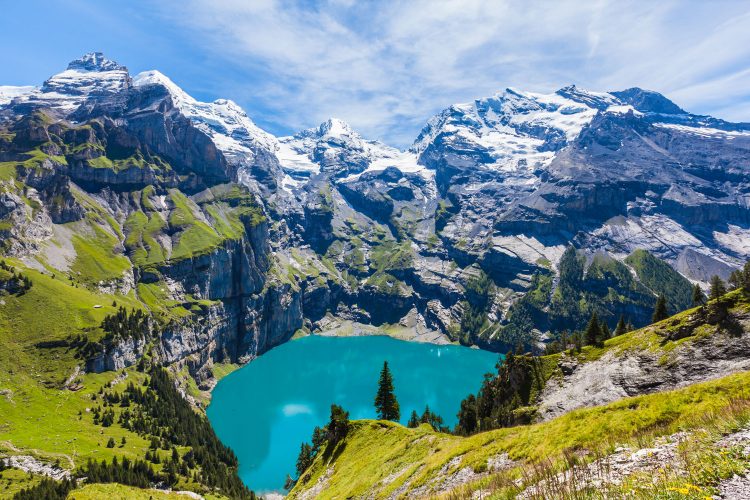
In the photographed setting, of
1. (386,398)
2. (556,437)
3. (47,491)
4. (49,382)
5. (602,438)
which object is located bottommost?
(47,491)

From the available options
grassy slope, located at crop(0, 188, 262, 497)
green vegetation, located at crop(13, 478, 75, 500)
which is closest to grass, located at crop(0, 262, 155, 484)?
grassy slope, located at crop(0, 188, 262, 497)

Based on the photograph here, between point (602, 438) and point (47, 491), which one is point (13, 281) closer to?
point (47, 491)

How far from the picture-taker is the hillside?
381 inches

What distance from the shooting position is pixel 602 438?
16.2 meters

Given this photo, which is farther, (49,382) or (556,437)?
(49,382)

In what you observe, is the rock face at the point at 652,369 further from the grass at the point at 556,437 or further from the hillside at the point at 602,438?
the grass at the point at 556,437

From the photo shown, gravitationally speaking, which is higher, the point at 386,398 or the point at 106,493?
the point at 386,398

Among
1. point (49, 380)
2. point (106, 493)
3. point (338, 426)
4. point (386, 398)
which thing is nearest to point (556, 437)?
point (338, 426)

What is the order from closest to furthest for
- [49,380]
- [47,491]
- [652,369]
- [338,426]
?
[652,369] → [338,426] → [47,491] → [49,380]

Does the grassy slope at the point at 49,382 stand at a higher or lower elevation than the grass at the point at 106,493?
higher

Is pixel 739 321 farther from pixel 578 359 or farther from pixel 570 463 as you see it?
pixel 570 463

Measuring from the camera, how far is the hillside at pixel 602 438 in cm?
969

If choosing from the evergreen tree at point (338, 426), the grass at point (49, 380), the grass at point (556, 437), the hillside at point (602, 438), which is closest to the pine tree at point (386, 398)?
the evergreen tree at point (338, 426)

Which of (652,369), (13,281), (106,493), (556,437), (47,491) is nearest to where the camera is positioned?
(556,437)
